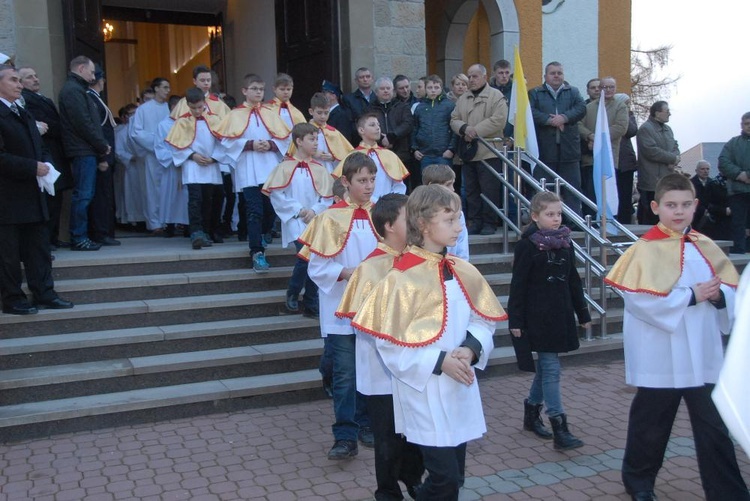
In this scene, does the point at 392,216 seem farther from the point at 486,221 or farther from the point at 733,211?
the point at 733,211

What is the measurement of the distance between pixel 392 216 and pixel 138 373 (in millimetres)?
2758

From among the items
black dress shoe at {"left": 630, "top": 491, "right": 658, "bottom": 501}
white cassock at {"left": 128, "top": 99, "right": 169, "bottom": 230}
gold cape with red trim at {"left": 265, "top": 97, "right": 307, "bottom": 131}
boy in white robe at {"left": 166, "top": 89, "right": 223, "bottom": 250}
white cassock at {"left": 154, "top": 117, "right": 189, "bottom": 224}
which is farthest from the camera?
white cassock at {"left": 128, "top": 99, "right": 169, "bottom": 230}

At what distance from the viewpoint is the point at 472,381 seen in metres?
3.44

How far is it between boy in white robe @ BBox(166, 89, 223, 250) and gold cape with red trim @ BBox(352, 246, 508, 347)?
4585mm

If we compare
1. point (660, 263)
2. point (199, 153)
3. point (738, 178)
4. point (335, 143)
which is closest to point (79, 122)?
point (199, 153)

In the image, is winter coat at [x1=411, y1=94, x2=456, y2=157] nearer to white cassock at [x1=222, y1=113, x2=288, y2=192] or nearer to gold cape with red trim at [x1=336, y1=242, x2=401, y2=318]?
white cassock at [x1=222, y1=113, x2=288, y2=192]

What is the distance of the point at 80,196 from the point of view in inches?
303

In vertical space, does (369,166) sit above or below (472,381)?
above

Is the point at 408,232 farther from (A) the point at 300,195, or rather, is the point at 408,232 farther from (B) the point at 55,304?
(B) the point at 55,304

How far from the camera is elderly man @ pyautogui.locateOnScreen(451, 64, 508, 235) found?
8711mm

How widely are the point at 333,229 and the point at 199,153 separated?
347cm

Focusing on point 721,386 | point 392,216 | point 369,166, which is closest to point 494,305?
point 392,216

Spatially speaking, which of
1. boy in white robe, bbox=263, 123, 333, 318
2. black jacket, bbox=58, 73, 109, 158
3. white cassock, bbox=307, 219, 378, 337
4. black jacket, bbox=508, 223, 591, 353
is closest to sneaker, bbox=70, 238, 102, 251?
black jacket, bbox=58, 73, 109, 158

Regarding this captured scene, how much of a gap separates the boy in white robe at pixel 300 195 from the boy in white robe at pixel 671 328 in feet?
10.2
